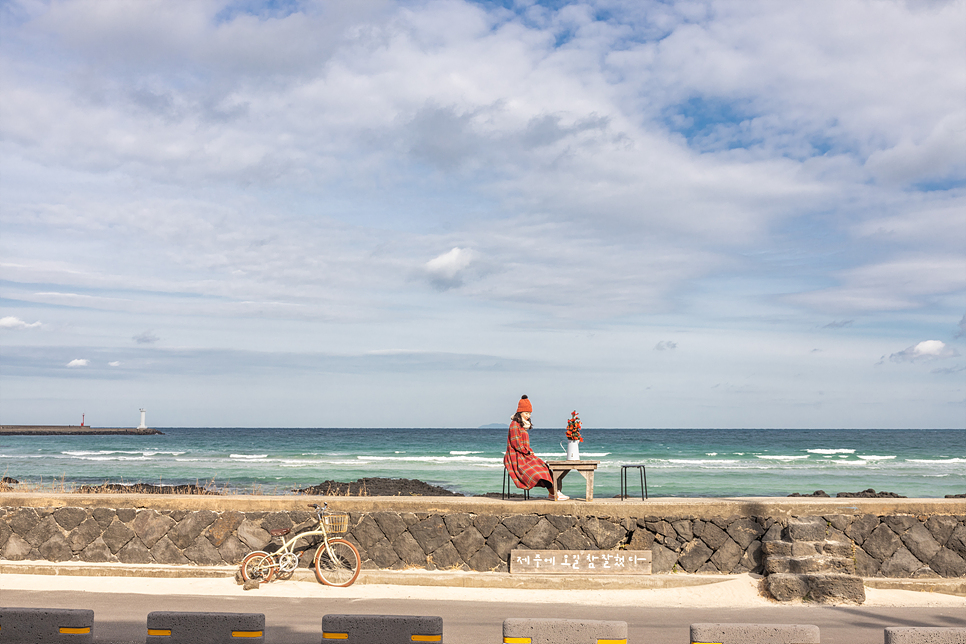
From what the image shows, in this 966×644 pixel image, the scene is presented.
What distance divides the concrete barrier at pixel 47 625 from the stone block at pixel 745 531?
308 inches

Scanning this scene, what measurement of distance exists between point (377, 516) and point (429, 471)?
24204 mm

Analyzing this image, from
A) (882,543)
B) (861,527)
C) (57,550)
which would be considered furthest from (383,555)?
(882,543)

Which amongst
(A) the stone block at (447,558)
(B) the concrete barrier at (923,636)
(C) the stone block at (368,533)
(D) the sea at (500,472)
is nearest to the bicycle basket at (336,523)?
(C) the stone block at (368,533)

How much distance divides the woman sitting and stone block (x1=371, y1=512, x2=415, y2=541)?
173 cm

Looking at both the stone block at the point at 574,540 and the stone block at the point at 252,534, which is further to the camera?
the stone block at the point at 252,534

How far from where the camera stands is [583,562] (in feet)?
31.5

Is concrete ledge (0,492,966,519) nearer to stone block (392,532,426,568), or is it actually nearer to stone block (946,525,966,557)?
stone block (946,525,966,557)

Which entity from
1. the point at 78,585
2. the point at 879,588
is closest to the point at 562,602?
the point at 879,588

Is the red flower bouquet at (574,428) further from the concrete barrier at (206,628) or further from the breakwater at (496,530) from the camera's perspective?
the concrete barrier at (206,628)

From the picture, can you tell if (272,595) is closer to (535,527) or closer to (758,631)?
(535,527)

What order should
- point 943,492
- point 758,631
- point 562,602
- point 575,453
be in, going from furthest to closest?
point 943,492 < point 575,453 < point 562,602 < point 758,631

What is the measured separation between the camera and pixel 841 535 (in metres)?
9.66

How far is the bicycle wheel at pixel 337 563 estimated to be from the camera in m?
9.46

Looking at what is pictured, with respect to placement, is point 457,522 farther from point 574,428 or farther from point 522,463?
point 574,428
